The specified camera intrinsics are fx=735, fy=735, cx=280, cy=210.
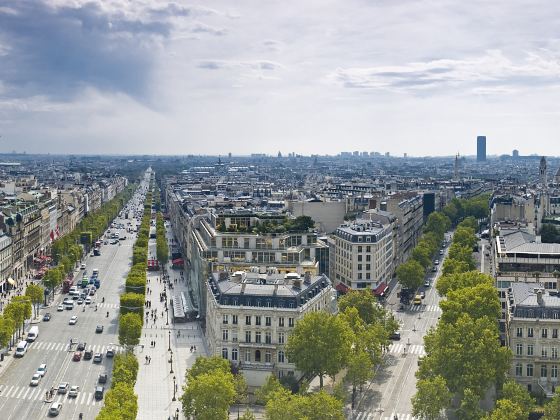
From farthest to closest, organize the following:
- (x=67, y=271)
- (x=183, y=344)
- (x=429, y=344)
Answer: (x=67, y=271) → (x=183, y=344) → (x=429, y=344)

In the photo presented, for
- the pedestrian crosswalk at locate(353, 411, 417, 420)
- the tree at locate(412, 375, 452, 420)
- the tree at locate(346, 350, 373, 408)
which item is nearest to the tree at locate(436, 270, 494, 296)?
the tree at locate(346, 350, 373, 408)

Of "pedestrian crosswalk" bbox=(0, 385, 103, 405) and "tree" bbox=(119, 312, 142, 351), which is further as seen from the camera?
"tree" bbox=(119, 312, 142, 351)

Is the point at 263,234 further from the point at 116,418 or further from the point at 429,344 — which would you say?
the point at 116,418

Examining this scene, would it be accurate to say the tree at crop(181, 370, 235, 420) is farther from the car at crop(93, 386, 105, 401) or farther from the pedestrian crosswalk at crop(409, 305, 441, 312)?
the pedestrian crosswalk at crop(409, 305, 441, 312)

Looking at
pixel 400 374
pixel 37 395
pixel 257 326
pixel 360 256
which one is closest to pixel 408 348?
pixel 400 374

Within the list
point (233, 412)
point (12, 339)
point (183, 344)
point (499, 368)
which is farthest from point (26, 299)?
point (499, 368)

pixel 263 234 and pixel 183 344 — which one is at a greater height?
pixel 263 234

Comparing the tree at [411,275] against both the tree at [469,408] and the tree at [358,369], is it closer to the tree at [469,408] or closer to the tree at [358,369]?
the tree at [358,369]
